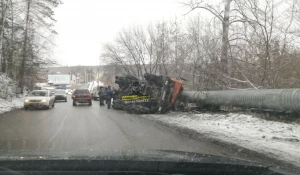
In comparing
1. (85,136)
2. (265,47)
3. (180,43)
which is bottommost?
(85,136)

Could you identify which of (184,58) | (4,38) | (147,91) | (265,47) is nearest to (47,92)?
(4,38)

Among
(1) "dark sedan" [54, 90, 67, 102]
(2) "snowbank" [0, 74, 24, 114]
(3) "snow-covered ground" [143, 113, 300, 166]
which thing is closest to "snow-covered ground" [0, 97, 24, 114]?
(2) "snowbank" [0, 74, 24, 114]

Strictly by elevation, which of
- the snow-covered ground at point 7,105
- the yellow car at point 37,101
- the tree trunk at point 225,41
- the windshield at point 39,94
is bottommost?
the snow-covered ground at point 7,105

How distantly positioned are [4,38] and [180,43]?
650 inches

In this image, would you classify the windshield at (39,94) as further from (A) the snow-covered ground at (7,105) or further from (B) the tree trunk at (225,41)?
(B) the tree trunk at (225,41)

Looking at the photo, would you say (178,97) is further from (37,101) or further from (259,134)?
(37,101)

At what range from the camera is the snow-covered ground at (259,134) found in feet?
28.3

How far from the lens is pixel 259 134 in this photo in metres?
11.5

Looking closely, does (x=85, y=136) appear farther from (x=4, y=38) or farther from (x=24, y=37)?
(x=24, y=37)

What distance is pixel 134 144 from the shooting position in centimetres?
972

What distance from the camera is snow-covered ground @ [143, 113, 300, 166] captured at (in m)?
8.64

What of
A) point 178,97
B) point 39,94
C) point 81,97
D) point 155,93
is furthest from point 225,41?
point 81,97

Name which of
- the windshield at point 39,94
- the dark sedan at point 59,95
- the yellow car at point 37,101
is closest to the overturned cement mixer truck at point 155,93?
the yellow car at point 37,101

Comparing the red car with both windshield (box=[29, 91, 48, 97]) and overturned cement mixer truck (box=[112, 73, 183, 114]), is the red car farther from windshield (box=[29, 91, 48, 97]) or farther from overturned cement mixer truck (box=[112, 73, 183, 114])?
overturned cement mixer truck (box=[112, 73, 183, 114])
